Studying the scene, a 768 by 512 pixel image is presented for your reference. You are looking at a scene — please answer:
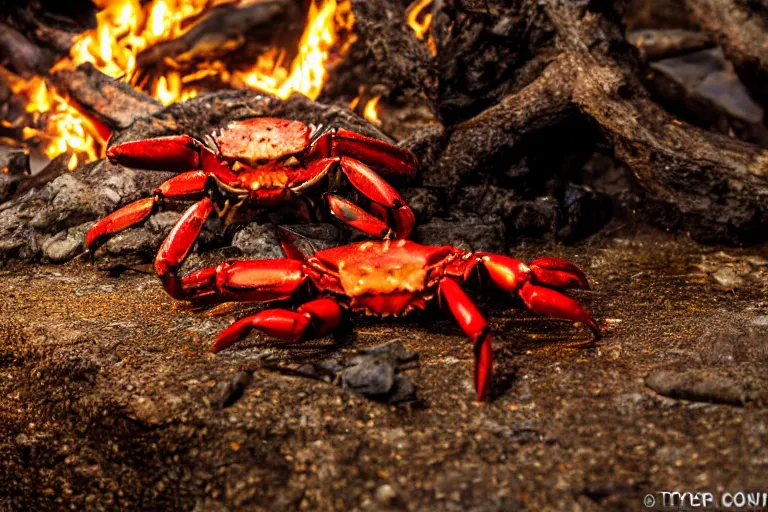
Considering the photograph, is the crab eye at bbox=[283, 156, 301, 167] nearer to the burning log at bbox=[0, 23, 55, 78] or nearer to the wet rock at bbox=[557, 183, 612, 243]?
the wet rock at bbox=[557, 183, 612, 243]

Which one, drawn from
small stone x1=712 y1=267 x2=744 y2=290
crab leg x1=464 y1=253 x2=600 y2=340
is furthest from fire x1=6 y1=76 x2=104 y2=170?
small stone x1=712 y1=267 x2=744 y2=290

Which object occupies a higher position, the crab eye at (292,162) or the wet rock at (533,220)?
A: the crab eye at (292,162)

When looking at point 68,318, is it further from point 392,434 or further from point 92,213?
point 392,434

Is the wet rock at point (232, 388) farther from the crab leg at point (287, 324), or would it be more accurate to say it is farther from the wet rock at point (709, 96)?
the wet rock at point (709, 96)

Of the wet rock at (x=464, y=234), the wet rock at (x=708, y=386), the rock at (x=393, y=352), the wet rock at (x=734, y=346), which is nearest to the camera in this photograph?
the wet rock at (x=708, y=386)

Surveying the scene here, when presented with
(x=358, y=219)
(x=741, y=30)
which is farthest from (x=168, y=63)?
(x=741, y=30)

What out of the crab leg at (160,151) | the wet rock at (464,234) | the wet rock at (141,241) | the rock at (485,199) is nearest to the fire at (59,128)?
the wet rock at (141,241)
